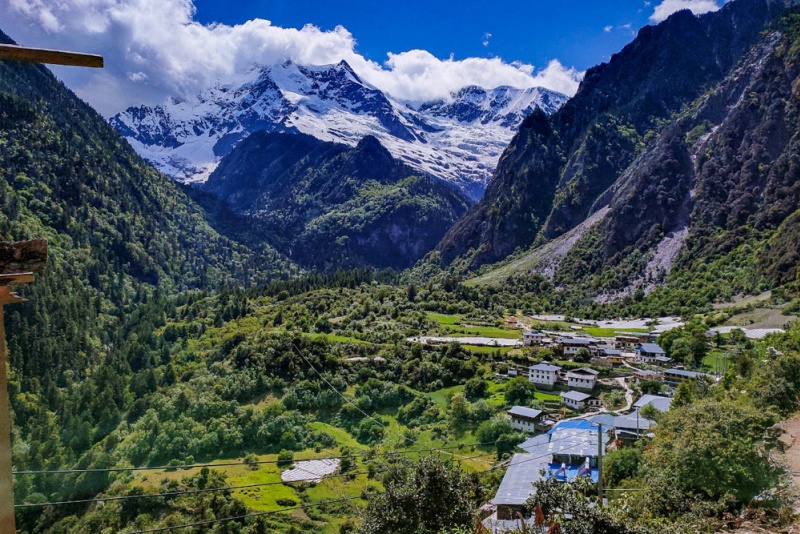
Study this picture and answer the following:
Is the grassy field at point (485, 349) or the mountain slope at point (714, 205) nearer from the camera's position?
the grassy field at point (485, 349)

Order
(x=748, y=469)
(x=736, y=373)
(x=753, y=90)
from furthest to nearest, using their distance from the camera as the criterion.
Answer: (x=753, y=90), (x=736, y=373), (x=748, y=469)

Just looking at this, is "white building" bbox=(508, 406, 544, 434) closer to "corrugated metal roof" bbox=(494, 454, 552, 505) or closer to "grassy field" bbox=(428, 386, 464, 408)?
"corrugated metal roof" bbox=(494, 454, 552, 505)

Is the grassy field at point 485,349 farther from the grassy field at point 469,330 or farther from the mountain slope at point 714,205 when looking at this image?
the mountain slope at point 714,205

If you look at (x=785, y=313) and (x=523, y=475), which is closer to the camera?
(x=523, y=475)

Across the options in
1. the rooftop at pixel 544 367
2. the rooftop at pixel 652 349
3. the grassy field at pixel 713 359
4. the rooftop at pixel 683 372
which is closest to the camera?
the rooftop at pixel 683 372

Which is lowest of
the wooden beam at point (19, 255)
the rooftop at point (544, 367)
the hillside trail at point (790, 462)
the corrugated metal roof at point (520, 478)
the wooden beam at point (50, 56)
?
the corrugated metal roof at point (520, 478)

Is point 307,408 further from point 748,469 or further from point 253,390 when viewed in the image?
point 748,469

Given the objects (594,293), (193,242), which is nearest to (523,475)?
(594,293)

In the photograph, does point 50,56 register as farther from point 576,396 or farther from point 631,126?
point 631,126

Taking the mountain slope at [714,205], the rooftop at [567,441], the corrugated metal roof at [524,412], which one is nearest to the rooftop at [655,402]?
the rooftop at [567,441]
